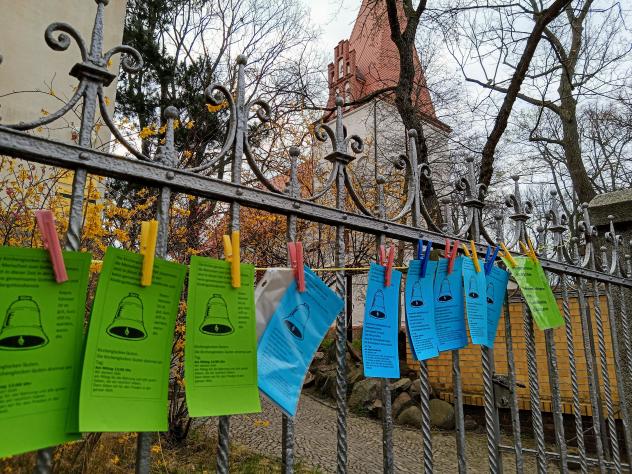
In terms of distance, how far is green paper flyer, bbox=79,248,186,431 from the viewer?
2.94 ft

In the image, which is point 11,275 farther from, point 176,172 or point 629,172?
point 629,172

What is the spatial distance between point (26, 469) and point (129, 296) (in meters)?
2.98

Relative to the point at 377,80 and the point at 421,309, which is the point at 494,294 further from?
the point at 377,80

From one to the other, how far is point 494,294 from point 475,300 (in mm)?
222

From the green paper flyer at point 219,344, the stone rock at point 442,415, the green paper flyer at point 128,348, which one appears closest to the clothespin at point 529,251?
the green paper flyer at point 219,344

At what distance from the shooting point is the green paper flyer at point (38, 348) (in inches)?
32.1

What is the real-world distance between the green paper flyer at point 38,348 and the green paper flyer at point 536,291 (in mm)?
1810

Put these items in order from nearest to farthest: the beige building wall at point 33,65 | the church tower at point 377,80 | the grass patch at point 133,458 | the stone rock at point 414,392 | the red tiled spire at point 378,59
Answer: the grass patch at point 133,458
the beige building wall at point 33,65
the stone rock at point 414,392
the red tiled spire at point 378,59
the church tower at point 377,80

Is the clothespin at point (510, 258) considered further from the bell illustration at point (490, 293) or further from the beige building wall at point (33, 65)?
the beige building wall at point (33, 65)

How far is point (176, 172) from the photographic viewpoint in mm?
1148

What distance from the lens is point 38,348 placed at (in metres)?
0.86

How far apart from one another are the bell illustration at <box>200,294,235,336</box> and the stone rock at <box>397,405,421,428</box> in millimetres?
6793

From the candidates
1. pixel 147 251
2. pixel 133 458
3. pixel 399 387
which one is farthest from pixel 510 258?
pixel 399 387

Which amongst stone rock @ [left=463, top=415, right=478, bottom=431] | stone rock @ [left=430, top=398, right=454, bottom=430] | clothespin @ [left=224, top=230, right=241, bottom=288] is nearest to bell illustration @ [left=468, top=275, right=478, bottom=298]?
clothespin @ [left=224, top=230, right=241, bottom=288]
